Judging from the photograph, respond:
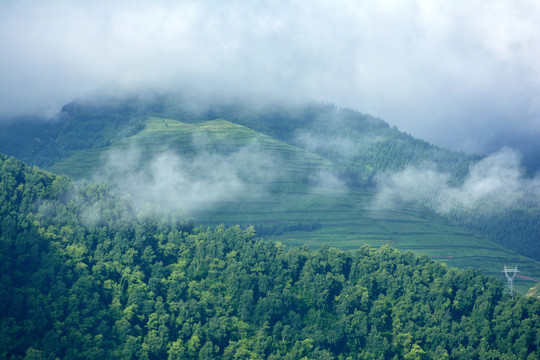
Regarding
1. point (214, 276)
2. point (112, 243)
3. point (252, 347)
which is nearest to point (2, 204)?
point (112, 243)

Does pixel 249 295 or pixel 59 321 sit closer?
pixel 59 321

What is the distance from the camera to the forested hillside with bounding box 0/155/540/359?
368ft

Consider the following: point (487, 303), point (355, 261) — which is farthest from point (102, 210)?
point (487, 303)

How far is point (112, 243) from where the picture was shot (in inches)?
5084

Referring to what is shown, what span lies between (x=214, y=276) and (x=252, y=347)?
60.9 feet

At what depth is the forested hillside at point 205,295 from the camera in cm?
11206

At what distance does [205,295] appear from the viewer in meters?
124

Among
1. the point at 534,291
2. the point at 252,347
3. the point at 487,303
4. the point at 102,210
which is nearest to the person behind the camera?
the point at 252,347

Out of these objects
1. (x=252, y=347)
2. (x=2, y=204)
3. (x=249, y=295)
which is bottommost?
(x=252, y=347)

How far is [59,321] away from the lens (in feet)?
358

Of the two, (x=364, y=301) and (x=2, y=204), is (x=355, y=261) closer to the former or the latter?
(x=364, y=301)

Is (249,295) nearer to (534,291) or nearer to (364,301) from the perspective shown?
(364,301)

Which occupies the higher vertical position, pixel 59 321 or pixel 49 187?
pixel 49 187

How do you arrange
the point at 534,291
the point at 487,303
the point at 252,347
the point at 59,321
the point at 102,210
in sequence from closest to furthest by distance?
the point at 59,321, the point at 252,347, the point at 487,303, the point at 102,210, the point at 534,291
